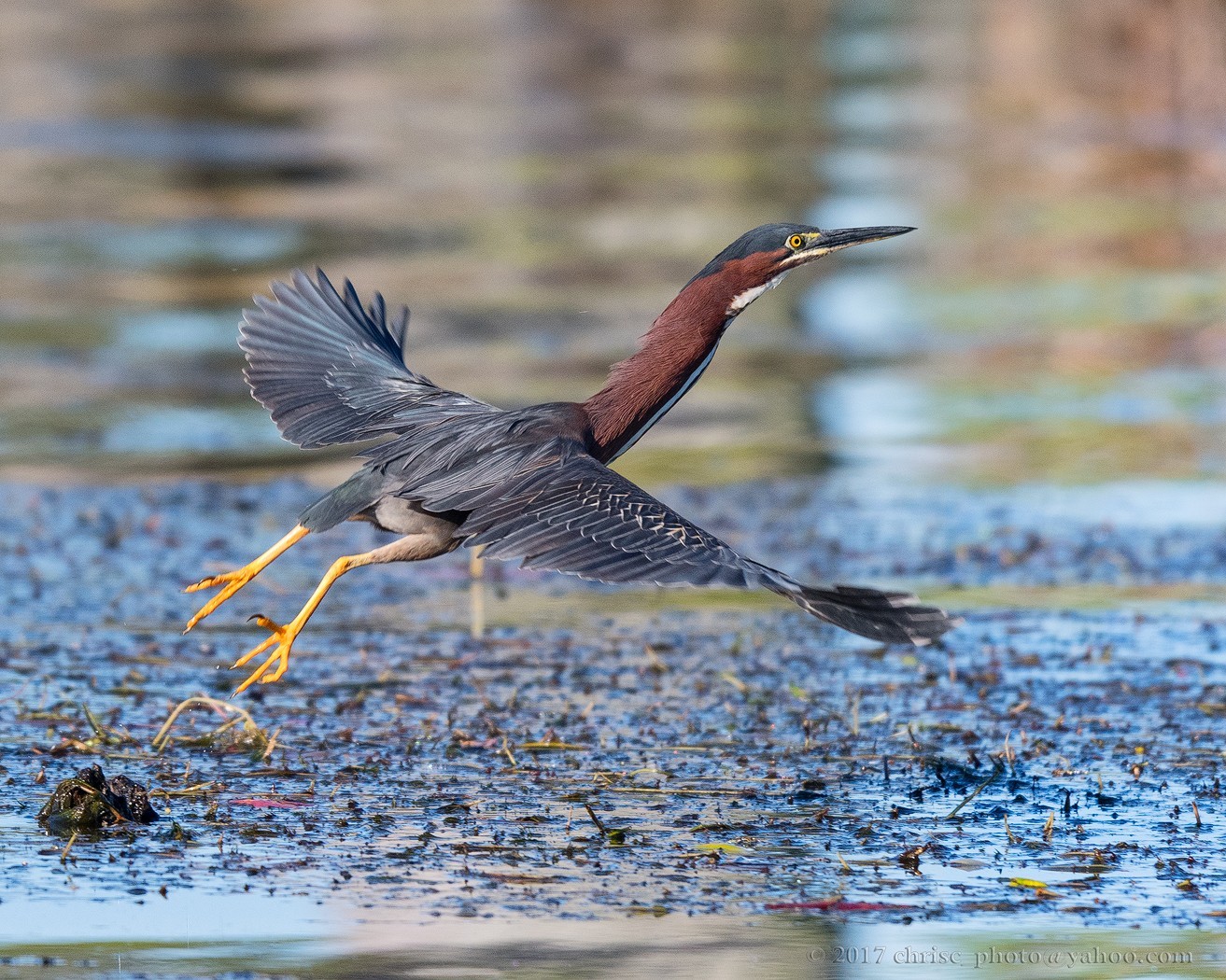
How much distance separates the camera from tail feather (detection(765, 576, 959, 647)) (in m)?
5.96

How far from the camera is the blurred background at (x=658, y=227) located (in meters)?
12.7

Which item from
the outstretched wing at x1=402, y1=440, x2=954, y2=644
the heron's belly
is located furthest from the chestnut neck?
the heron's belly

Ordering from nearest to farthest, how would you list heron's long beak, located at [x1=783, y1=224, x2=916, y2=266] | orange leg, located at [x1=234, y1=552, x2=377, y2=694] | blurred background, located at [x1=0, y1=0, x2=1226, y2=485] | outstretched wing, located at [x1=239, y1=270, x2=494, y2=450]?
1. orange leg, located at [x1=234, y1=552, x2=377, y2=694]
2. heron's long beak, located at [x1=783, y1=224, x2=916, y2=266]
3. outstretched wing, located at [x1=239, y1=270, x2=494, y2=450]
4. blurred background, located at [x1=0, y1=0, x2=1226, y2=485]

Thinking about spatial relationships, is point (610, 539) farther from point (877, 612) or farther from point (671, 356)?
point (671, 356)

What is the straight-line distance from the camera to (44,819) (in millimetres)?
6238

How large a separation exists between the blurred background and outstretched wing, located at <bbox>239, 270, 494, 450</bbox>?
3191mm

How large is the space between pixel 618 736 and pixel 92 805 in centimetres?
196

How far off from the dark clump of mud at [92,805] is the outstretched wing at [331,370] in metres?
1.87

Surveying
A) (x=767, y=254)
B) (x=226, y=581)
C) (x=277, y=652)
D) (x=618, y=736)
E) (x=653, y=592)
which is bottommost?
(x=618, y=736)

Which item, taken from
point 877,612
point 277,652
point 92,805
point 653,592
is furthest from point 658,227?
point 92,805

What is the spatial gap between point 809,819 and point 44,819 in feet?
7.48

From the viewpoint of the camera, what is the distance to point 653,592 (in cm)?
977

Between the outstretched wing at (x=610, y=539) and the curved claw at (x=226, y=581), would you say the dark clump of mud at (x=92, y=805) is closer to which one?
the curved claw at (x=226, y=581)

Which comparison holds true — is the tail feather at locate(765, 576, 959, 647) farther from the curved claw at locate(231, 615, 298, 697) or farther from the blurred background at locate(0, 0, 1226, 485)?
the blurred background at locate(0, 0, 1226, 485)
